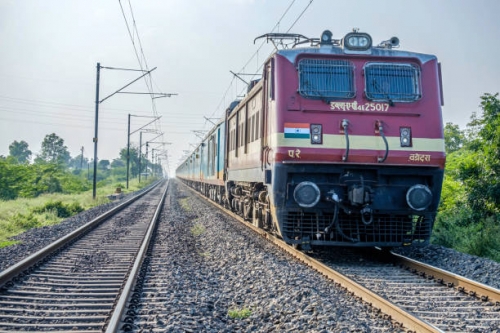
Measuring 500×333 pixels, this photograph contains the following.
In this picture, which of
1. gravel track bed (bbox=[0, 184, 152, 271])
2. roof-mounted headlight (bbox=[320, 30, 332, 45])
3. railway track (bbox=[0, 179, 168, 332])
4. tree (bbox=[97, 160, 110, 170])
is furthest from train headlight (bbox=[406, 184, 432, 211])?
tree (bbox=[97, 160, 110, 170])

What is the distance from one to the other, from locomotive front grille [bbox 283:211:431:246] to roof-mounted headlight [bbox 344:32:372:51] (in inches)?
109

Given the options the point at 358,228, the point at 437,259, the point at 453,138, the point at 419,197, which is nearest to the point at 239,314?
the point at 358,228

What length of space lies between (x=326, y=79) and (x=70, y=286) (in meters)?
4.89

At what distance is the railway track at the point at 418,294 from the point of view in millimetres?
4918

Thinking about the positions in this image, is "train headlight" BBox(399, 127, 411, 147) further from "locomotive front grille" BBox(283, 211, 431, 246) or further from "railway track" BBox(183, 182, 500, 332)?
"railway track" BBox(183, 182, 500, 332)

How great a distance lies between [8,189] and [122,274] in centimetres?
2890

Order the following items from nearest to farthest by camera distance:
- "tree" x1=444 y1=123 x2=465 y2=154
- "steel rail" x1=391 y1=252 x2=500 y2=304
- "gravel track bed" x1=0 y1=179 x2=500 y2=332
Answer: "steel rail" x1=391 y1=252 x2=500 y2=304
"gravel track bed" x1=0 y1=179 x2=500 y2=332
"tree" x1=444 y1=123 x2=465 y2=154

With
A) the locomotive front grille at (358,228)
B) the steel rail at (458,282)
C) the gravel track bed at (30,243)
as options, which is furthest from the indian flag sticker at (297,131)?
the gravel track bed at (30,243)

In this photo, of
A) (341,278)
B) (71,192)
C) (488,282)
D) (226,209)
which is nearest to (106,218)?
(226,209)

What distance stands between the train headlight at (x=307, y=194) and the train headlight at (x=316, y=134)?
685 mm

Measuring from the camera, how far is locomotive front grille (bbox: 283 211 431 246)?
8.21 m

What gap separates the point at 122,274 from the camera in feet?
24.2

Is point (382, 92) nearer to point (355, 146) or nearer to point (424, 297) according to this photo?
point (355, 146)

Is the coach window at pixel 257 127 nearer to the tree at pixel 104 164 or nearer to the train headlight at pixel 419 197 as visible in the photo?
the train headlight at pixel 419 197
